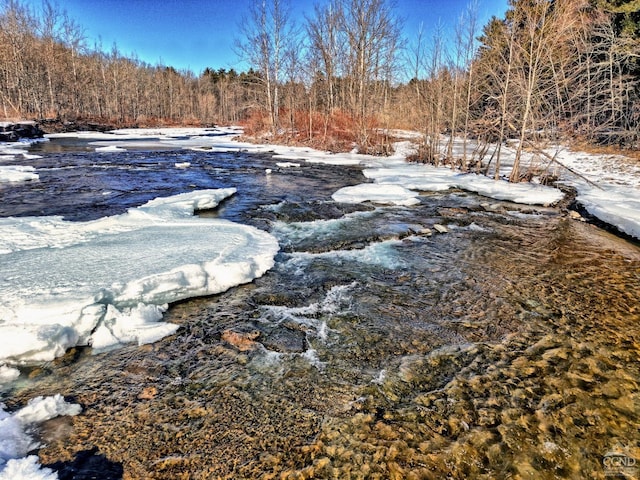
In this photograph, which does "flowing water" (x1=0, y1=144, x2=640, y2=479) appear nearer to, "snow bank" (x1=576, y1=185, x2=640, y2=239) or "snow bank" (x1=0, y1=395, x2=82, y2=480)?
"snow bank" (x1=0, y1=395, x2=82, y2=480)

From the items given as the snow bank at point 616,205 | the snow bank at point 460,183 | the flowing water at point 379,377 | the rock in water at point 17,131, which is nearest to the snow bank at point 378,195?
the snow bank at point 460,183

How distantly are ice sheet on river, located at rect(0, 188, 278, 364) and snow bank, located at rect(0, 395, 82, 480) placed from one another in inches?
26.6

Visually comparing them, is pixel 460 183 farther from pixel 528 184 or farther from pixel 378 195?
pixel 378 195

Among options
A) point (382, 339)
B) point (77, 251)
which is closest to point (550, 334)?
point (382, 339)

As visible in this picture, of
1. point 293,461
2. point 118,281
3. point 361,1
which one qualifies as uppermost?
point 361,1

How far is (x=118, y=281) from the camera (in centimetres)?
413

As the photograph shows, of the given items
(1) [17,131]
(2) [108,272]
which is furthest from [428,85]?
(1) [17,131]

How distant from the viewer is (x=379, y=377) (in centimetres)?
307

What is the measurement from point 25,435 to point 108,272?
224 centimetres

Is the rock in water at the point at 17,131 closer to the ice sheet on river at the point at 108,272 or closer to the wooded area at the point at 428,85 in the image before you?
the wooded area at the point at 428,85

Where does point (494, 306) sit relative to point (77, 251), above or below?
below

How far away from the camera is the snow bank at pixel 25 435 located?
212cm

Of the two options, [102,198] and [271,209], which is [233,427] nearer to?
[271,209]

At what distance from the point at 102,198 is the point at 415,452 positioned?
30.3 ft
